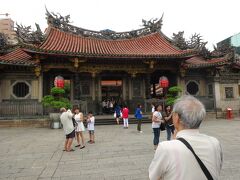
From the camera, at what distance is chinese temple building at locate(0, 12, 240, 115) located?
47.3 ft

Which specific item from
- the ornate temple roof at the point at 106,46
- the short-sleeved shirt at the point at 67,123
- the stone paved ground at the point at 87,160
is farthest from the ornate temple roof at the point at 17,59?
the short-sleeved shirt at the point at 67,123

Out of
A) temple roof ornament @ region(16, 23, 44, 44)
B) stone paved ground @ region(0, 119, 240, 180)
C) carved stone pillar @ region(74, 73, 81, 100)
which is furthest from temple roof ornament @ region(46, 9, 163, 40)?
stone paved ground @ region(0, 119, 240, 180)

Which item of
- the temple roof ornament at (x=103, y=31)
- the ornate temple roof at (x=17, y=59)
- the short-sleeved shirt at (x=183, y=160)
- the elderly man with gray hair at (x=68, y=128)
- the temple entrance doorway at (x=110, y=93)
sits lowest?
the elderly man with gray hair at (x=68, y=128)

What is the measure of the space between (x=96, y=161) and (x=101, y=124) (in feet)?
26.9

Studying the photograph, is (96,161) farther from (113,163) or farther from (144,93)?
(144,93)

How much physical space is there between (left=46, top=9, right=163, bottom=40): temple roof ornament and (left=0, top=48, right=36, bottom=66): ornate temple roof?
366 centimetres

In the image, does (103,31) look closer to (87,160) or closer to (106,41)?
(106,41)

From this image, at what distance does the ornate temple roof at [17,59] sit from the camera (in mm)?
13322

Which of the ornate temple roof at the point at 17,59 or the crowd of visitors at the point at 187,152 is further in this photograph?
the ornate temple roof at the point at 17,59

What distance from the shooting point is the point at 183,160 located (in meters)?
1.59

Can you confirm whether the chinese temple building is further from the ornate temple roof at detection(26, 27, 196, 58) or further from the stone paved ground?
the stone paved ground

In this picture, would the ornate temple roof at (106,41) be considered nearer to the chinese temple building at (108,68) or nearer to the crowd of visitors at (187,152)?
the chinese temple building at (108,68)

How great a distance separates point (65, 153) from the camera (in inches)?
266

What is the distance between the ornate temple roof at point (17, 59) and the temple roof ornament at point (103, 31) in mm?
3655
